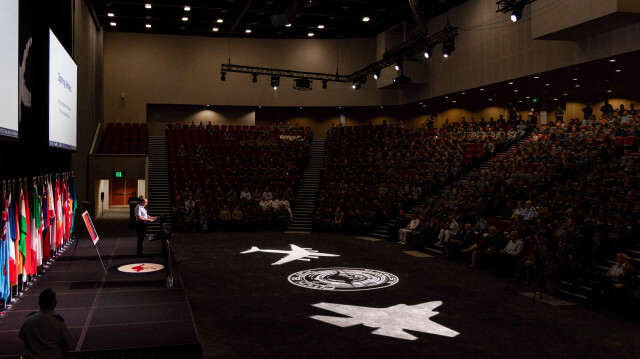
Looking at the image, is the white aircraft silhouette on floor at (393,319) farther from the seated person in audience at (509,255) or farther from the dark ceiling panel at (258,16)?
the dark ceiling panel at (258,16)

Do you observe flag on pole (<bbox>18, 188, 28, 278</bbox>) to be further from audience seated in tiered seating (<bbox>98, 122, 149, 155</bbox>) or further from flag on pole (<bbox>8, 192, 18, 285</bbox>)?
audience seated in tiered seating (<bbox>98, 122, 149, 155</bbox>)

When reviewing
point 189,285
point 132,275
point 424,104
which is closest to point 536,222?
point 189,285

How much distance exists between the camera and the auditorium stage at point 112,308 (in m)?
5.59

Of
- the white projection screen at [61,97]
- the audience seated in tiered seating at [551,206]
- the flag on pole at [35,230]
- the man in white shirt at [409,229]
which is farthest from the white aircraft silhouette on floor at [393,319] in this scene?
the man in white shirt at [409,229]

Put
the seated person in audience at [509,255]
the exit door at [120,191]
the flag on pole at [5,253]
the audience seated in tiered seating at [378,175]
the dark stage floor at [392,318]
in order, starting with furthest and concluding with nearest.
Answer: the exit door at [120,191], the audience seated in tiered seating at [378,175], the seated person in audience at [509,255], the flag on pole at [5,253], the dark stage floor at [392,318]

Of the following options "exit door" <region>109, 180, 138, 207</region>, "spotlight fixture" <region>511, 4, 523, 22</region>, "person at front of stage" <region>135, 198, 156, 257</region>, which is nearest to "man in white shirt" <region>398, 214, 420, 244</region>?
"spotlight fixture" <region>511, 4, 523, 22</region>

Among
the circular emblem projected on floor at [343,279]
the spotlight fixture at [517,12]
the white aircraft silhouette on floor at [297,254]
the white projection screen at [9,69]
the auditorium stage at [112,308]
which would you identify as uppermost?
the spotlight fixture at [517,12]

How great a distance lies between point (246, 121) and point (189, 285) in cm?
1984

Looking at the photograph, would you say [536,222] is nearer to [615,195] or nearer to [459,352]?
[615,195]

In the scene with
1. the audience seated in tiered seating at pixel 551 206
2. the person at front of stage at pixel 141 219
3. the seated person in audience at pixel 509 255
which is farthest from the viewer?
the seated person in audience at pixel 509 255

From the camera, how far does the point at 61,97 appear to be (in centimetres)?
978

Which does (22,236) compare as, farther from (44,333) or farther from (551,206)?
(551,206)

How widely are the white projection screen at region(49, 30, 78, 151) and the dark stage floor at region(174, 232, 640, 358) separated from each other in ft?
11.5

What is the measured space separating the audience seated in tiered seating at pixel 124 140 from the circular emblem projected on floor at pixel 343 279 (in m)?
13.8
